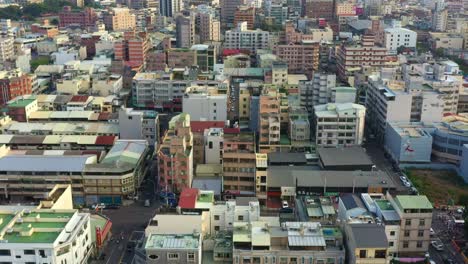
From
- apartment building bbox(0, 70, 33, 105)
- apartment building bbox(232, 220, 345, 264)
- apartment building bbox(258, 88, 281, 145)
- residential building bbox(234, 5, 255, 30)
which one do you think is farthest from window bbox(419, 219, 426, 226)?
residential building bbox(234, 5, 255, 30)

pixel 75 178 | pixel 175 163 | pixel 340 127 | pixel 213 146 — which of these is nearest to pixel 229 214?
pixel 175 163

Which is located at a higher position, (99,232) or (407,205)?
(407,205)

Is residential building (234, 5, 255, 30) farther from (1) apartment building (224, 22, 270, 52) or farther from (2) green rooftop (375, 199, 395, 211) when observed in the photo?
(2) green rooftop (375, 199, 395, 211)

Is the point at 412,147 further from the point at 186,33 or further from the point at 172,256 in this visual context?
the point at 186,33

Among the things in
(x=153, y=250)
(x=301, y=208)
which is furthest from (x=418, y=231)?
(x=153, y=250)

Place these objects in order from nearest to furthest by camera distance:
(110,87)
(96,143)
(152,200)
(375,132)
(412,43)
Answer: (152,200) → (96,143) → (375,132) → (110,87) → (412,43)

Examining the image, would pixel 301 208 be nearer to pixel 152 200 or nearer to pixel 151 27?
pixel 152 200

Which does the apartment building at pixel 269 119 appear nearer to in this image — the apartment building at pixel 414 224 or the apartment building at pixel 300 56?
the apartment building at pixel 414 224

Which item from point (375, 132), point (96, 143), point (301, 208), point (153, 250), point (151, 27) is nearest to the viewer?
point (153, 250)

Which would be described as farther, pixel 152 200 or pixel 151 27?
pixel 151 27
